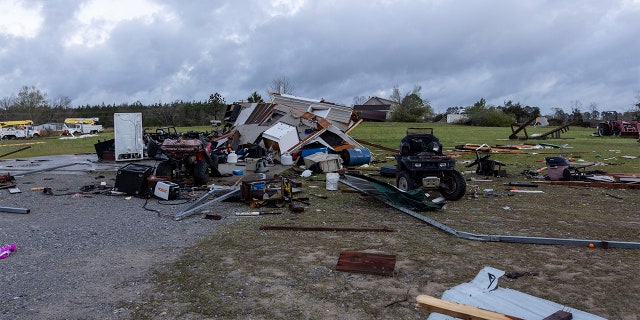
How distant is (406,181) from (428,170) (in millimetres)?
539

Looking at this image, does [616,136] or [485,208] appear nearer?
[485,208]

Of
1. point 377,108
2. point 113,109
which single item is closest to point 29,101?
point 113,109

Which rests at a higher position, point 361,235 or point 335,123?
point 335,123

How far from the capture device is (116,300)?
4.33 metres

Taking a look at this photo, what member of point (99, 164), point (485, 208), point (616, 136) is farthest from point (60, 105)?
point (485, 208)

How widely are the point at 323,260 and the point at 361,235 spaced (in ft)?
4.33

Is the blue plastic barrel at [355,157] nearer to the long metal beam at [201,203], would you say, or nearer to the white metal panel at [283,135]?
the white metal panel at [283,135]

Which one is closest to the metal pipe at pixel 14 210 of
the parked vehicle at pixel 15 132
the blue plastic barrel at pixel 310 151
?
the blue plastic barrel at pixel 310 151

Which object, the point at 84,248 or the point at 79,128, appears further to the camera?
the point at 79,128

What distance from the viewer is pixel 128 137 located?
62.2 feet

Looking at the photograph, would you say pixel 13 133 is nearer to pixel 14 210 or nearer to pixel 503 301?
pixel 14 210

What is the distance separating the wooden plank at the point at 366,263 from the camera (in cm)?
502

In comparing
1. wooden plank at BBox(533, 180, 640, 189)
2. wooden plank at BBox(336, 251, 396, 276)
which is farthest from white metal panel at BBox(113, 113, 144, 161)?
wooden plank at BBox(336, 251, 396, 276)

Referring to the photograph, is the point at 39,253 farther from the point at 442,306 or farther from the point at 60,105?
the point at 60,105
